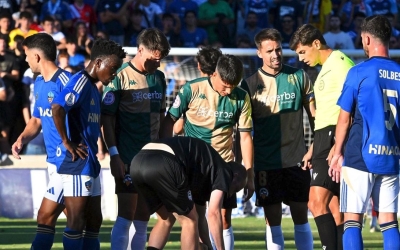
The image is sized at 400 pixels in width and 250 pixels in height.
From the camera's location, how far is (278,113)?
977 centimetres

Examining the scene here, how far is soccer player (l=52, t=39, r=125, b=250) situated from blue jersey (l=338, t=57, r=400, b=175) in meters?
2.20

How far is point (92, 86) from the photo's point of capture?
8570 millimetres

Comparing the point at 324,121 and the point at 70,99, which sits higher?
the point at 70,99

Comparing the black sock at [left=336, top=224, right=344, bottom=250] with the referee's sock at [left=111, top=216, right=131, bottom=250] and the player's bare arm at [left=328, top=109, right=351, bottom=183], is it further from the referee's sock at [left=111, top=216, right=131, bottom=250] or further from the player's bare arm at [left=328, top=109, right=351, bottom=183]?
the referee's sock at [left=111, top=216, right=131, bottom=250]

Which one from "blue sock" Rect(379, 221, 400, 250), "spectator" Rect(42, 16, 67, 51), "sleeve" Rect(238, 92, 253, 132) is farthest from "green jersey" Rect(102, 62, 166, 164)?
"spectator" Rect(42, 16, 67, 51)

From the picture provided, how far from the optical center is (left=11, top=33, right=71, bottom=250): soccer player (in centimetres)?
851

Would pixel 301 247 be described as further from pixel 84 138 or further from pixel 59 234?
pixel 59 234

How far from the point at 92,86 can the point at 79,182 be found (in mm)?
873

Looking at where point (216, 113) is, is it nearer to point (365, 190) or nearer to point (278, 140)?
point (278, 140)

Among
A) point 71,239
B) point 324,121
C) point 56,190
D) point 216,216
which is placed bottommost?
point 71,239

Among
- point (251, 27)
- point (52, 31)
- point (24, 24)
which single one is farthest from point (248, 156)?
point (251, 27)

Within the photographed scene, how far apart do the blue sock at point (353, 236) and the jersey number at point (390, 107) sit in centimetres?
88

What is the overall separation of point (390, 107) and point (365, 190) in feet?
2.44

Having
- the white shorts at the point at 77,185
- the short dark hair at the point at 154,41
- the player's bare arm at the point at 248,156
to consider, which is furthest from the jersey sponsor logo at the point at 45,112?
the player's bare arm at the point at 248,156
